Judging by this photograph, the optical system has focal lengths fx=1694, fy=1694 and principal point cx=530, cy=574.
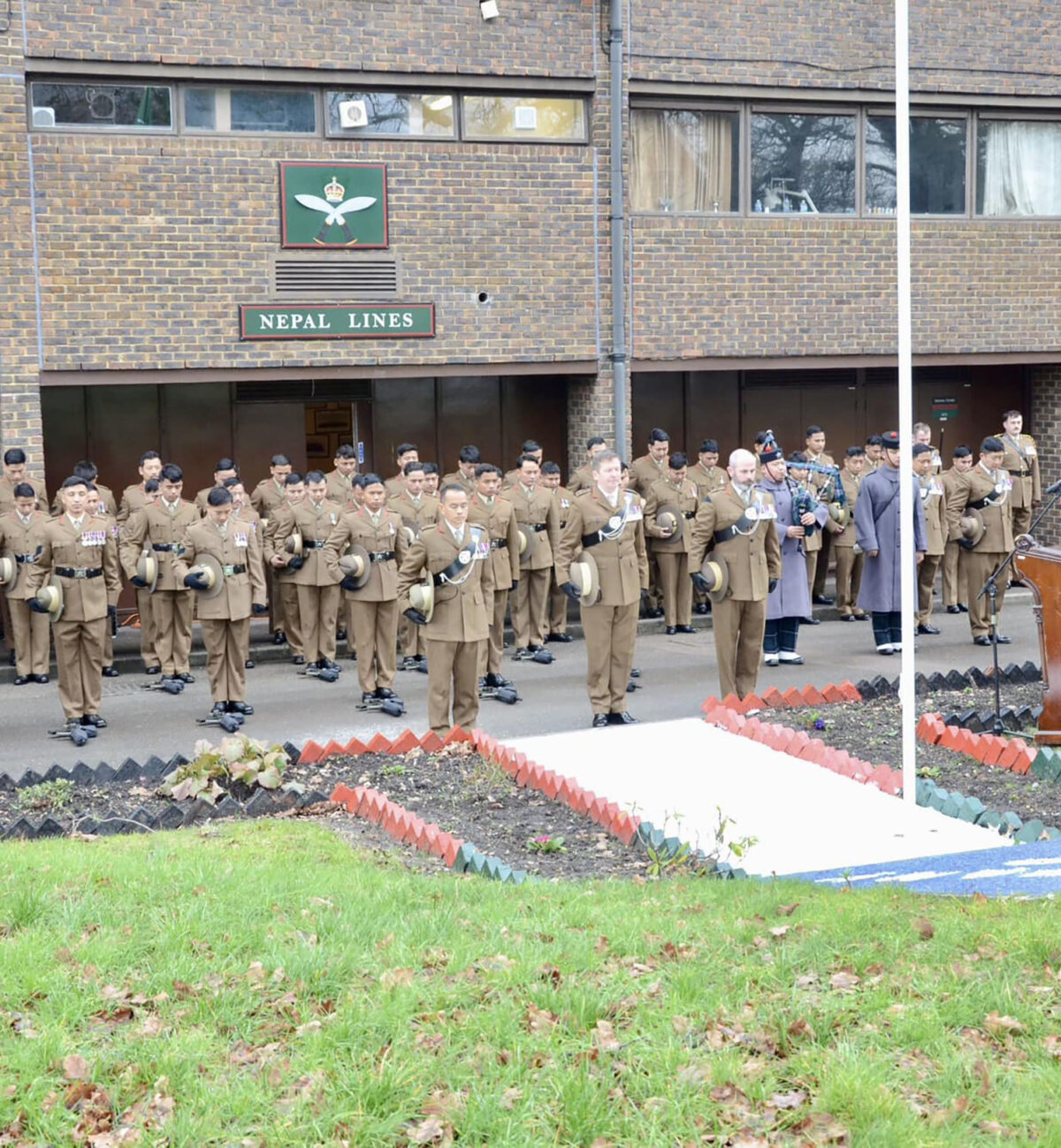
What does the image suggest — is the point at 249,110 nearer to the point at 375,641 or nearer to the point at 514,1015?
the point at 375,641

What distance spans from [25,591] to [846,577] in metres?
9.58

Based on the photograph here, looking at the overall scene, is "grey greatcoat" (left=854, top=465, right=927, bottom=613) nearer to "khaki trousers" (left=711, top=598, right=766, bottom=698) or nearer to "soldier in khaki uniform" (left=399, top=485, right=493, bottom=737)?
"khaki trousers" (left=711, top=598, right=766, bottom=698)

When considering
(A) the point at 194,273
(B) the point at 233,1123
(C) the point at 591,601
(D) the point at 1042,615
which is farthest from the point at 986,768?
(A) the point at 194,273

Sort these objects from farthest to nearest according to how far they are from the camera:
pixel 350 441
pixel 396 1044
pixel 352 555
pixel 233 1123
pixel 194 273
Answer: pixel 350 441
pixel 194 273
pixel 352 555
pixel 396 1044
pixel 233 1123

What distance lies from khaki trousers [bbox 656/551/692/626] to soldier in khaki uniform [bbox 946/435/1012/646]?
3001 mm

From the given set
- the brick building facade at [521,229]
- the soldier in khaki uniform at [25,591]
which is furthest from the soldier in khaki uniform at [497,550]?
the soldier in khaki uniform at [25,591]

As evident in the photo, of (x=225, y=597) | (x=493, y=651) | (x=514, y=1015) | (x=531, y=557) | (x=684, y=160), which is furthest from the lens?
(x=684, y=160)

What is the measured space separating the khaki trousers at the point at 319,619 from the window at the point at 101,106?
519 cm

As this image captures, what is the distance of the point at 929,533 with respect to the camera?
60.9 ft

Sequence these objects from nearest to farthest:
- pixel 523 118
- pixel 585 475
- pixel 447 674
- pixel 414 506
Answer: pixel 447 674, pixel 414 506, pixel 585 475, pixel 523 118

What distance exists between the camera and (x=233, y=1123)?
533 centimetres

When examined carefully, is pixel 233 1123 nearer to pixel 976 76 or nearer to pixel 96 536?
pixel 96 536

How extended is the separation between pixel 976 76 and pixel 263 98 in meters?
9.31

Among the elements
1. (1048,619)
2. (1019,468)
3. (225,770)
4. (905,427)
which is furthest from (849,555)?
(225,770)
